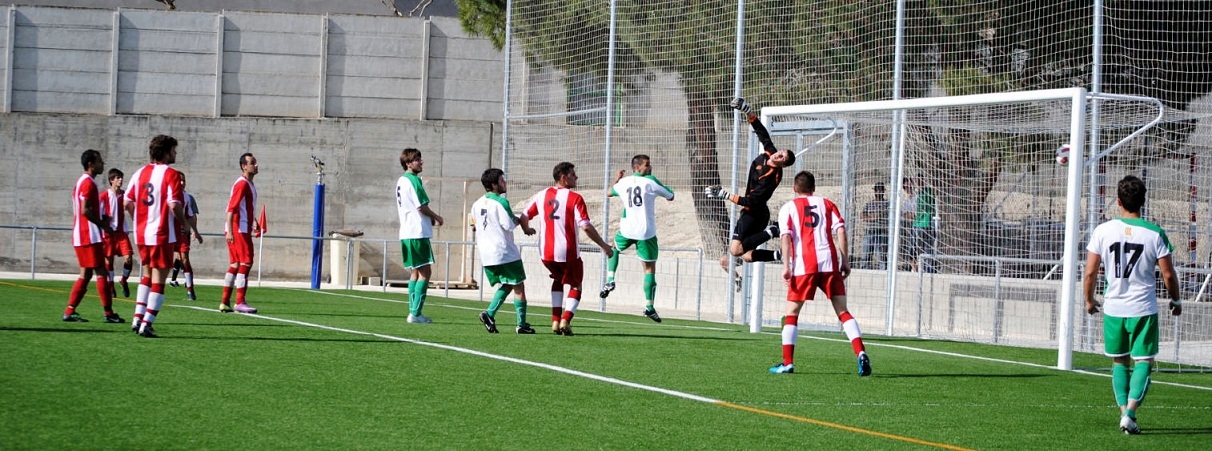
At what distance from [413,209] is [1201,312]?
9.86 m

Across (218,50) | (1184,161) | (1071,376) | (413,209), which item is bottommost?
(1071,376)

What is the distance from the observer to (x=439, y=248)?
3119 cm

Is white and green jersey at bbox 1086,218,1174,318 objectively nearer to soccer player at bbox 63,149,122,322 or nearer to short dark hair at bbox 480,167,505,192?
short dark hair at bbox 480,167,505,192

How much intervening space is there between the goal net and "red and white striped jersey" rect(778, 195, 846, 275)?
4.70m

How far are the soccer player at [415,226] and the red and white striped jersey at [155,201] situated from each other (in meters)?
3.33

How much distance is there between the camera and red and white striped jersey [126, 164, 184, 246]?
35.6 feet

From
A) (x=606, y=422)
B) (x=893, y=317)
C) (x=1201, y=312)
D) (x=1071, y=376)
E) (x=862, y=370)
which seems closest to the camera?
(x=606, y=422)

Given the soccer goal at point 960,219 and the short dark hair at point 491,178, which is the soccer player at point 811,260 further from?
the soccer goal at point 960,219

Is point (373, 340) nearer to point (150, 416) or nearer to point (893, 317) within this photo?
point (150, 416)

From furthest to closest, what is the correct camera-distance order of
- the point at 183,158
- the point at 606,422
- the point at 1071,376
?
the point at 183,158, the point at 1071,376, the point at 606,422

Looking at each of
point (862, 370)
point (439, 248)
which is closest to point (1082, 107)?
point (862, 370)

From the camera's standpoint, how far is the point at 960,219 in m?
17.9

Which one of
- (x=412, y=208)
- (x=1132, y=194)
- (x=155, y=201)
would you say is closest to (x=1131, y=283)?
(x=1132, y=194)

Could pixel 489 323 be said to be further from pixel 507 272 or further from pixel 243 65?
pixel 243 65
